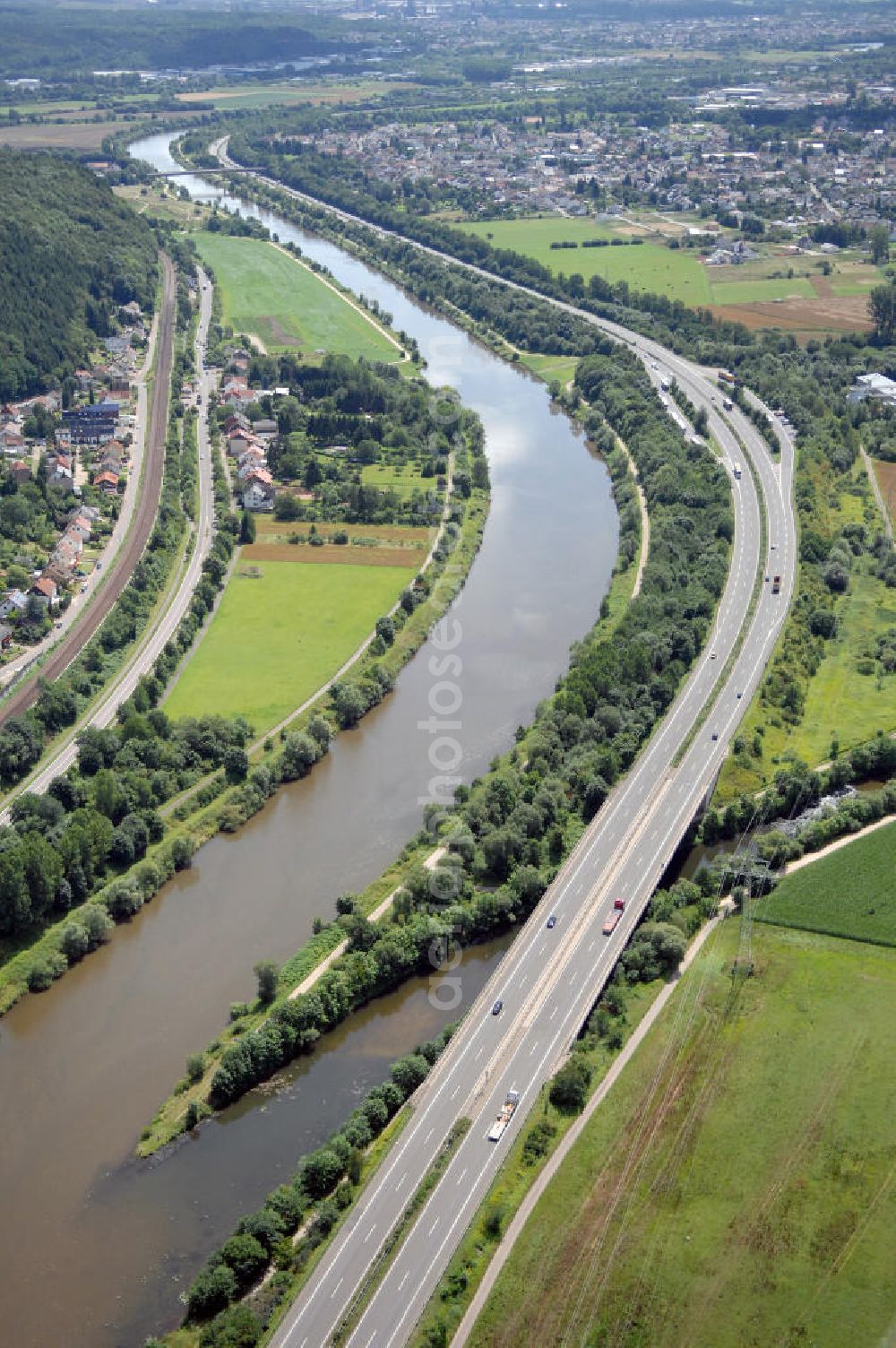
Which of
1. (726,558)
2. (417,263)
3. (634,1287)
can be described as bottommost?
(634,1287)

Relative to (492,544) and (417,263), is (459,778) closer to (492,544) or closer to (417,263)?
(492,544)

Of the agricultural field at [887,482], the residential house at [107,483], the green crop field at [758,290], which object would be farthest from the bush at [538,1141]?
the green crop field at [758,290]

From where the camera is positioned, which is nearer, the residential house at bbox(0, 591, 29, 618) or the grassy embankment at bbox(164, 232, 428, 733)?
the grassy embankment at bbox(164, 232, 428, 733)

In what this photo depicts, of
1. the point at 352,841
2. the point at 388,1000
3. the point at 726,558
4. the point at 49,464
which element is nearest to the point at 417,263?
the point at 49,464

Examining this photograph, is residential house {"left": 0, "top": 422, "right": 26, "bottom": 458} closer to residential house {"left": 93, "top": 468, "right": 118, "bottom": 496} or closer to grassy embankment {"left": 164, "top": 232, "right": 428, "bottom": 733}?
residential house {"left": 93, "top": 468, "right": 118, "bottom": 496}

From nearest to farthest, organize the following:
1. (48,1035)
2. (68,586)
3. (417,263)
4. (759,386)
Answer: (48,1035), (68,586), (759,386), (417,263)

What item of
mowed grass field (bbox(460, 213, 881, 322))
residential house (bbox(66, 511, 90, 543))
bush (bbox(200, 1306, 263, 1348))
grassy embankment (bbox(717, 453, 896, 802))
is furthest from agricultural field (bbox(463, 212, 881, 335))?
bush (bbox(200, 1306, 263, 1348))

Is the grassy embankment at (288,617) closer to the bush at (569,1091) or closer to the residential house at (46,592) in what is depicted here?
the residential house at (46,592)
